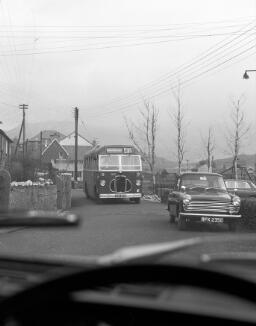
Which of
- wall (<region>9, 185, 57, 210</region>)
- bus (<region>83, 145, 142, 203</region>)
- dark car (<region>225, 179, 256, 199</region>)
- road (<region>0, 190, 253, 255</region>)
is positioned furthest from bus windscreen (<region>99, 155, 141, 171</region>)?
road (<region>0, 190, 253, 255</region>)

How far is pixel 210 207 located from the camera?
1600cm

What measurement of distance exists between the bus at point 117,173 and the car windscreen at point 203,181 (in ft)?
43.0

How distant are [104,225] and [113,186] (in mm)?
12909

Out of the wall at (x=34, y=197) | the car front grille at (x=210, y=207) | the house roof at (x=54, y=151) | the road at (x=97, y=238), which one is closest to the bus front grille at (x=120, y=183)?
the wall at (x=34, y=197)

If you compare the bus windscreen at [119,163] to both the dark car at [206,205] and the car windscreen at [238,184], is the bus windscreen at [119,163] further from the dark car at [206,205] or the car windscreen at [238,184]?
the dark car at [206,205]

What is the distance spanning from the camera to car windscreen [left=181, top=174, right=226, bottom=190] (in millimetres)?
17391

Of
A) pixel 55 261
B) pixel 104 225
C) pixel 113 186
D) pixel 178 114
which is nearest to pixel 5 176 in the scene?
pixel 104 225

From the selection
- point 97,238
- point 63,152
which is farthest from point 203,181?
point 63,152

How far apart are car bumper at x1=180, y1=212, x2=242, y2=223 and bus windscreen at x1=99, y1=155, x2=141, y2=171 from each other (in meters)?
14.6

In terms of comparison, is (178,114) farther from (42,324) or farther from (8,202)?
(42,324)

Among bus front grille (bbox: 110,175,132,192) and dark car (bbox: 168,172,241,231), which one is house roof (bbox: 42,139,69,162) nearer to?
bus front grille (bbox: 110,175,132,192)

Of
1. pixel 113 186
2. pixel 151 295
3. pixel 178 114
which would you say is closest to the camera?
pixel 151 295

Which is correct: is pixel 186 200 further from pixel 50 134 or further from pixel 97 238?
pixel 50 134

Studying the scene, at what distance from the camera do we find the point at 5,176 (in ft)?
60.5
